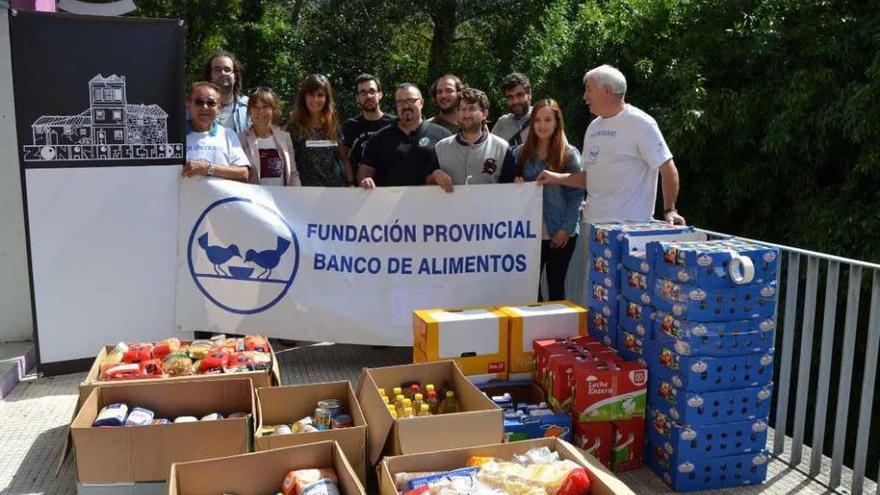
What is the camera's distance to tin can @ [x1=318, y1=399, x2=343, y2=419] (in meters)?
3.86

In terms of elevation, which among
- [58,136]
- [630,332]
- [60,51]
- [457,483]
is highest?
[60,51]

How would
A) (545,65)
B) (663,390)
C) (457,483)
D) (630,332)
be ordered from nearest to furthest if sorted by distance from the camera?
(457,483) → (663,390) → (630,332) → (545,65)

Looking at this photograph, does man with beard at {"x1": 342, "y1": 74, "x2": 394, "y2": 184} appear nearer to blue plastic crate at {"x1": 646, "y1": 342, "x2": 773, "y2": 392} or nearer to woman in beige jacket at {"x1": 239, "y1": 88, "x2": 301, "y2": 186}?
woman in beige jacket at {"x1": 239, "y1": 88, "x2": 301, "y2": 186}

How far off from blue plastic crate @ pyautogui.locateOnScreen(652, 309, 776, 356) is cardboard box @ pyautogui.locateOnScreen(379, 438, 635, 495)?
785mm

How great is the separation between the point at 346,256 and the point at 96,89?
6.32 feet

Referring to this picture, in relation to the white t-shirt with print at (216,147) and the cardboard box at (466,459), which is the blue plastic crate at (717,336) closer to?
the cardboard box at (466,459)

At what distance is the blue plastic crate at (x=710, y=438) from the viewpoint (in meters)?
3.83

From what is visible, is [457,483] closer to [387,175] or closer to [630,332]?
[630,332]

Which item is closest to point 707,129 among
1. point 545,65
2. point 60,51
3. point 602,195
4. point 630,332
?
point 545,65

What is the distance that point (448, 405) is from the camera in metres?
4.04

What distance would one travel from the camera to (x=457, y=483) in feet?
9.89

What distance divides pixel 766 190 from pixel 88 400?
897 centimetres

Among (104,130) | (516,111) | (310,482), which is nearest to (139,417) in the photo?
(310,482)

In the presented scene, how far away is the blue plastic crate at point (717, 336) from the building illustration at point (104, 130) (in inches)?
136
